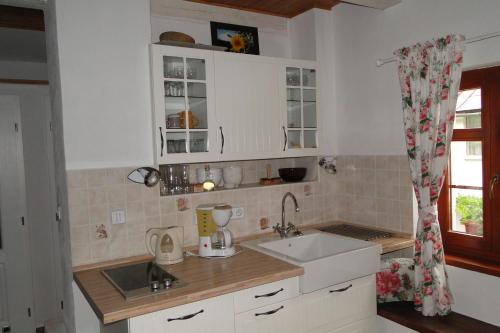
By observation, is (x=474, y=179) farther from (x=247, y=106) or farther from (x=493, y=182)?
(x=247, y=106)

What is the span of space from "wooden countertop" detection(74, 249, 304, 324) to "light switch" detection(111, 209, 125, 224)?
23cm

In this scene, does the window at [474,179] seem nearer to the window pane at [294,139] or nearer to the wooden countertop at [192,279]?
the wooden countertop at [192,279]

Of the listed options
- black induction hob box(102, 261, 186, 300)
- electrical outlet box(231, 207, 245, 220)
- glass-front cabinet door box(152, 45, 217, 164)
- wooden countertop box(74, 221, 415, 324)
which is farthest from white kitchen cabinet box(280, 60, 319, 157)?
black induction hob box(102, 261, 186, 300)

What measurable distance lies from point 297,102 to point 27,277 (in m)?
3.03

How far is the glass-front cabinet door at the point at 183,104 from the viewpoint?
2.35 meters

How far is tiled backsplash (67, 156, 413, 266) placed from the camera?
2.25m

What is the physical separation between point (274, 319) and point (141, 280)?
2.30 ft

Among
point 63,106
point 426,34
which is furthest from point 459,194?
point 63,106

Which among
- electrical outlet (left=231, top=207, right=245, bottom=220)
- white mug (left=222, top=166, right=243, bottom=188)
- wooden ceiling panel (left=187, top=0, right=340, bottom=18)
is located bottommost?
electrical outlet (left=231, top=207, right=245, bottom=220)

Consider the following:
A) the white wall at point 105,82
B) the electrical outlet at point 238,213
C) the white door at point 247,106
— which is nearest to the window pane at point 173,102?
the white wall at point 105,82

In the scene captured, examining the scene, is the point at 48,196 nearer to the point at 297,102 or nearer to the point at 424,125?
the point at 297,102

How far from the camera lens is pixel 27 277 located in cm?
380

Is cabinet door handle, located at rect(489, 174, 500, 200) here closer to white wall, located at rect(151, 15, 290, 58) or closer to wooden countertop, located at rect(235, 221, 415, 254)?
wooden countertop, located at rect(235, 221, 415, 254)

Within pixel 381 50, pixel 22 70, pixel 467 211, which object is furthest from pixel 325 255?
pixel 22 70
